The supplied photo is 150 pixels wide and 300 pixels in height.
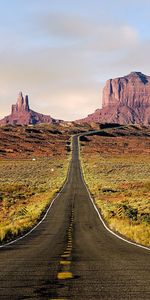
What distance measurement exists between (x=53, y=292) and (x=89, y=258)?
18.8 feet

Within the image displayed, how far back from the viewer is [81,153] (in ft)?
465

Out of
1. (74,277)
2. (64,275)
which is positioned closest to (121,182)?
(64,275)

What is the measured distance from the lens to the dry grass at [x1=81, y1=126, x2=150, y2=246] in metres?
28.5

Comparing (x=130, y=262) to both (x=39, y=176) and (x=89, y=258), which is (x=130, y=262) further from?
(x=39, y=176)

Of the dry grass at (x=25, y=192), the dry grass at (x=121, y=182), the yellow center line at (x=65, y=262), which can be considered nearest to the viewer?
the yellow center line at (x=65, y=262)

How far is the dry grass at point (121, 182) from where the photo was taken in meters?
28.5

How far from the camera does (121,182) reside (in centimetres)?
7025

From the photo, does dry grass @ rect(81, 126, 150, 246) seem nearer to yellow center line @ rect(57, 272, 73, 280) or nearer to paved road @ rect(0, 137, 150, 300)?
paved road @ rect(0, 137, 150, 300)

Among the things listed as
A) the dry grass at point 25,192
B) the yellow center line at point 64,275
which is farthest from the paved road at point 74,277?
the dry grass at point 25,192

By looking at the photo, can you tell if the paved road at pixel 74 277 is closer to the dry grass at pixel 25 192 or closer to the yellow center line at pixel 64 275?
the yellow center line at pixel 64 275

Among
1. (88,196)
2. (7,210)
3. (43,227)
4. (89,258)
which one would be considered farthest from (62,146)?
(89,258)

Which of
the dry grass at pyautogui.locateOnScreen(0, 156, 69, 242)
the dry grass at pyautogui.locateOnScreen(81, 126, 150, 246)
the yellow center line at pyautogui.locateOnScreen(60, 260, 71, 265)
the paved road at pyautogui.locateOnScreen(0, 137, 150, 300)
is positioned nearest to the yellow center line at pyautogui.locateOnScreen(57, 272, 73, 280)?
the paved road at pyautogui.locateOnScreen(0, 137, 150, 300)

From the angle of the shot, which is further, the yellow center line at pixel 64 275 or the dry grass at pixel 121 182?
the dry grass at pixel 121 182

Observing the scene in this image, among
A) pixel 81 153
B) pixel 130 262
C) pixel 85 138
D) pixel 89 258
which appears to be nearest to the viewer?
pixel 130 262
